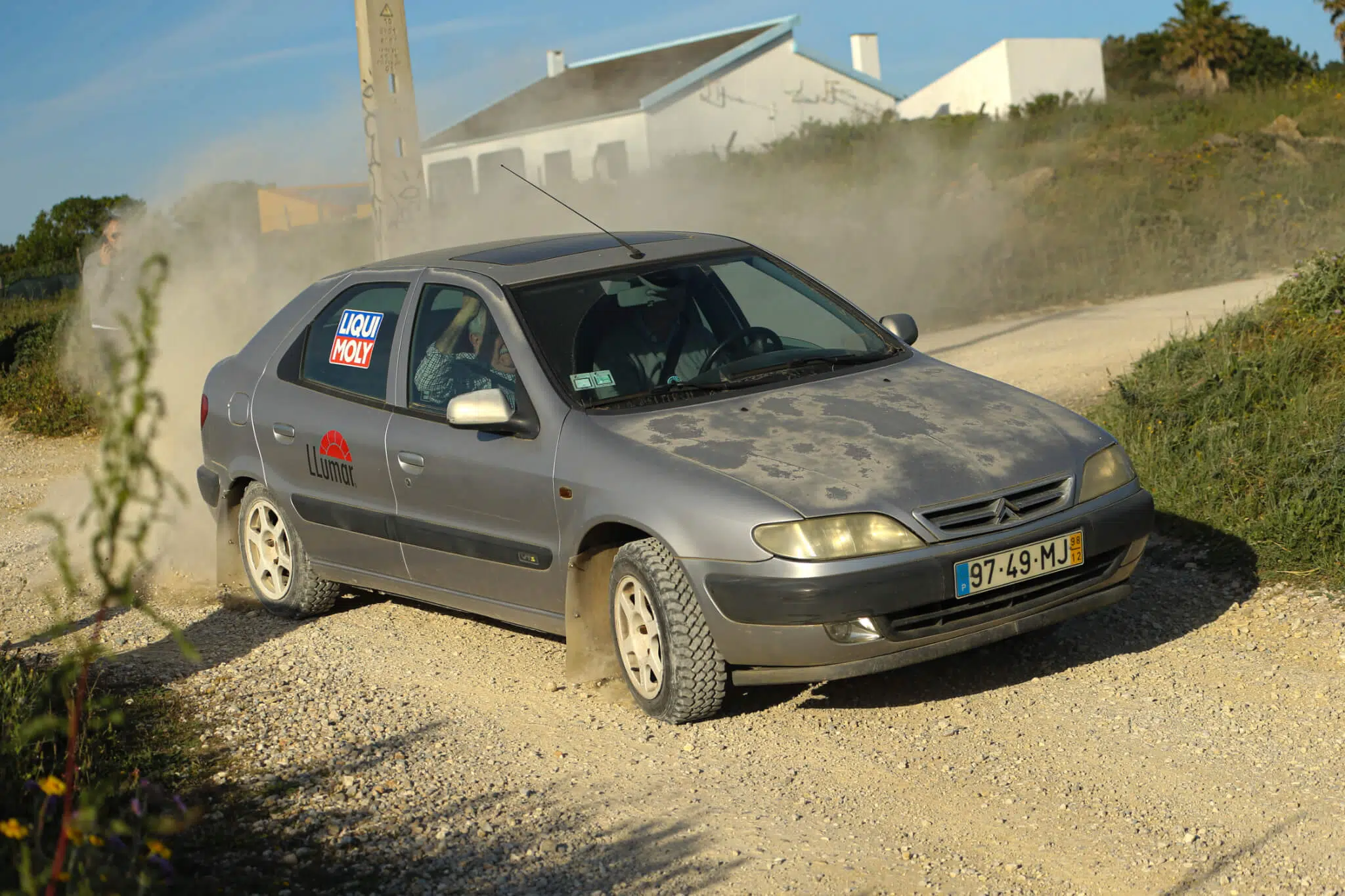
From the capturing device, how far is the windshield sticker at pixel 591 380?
5.51 m

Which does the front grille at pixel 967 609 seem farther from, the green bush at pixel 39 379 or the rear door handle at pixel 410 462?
the green bush at pixel 39 379

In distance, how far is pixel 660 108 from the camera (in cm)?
4100

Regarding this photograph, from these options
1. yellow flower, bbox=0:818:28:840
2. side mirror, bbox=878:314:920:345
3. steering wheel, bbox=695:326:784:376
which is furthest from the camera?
side mirror, bbox=878:314:920:345

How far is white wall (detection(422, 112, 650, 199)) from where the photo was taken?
40.4m

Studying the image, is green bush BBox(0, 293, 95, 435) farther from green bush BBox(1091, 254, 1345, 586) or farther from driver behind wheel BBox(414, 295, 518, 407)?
green bush BBox(1091, 254, 1345, 586)

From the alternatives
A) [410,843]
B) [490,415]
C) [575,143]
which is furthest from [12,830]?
[575,143]

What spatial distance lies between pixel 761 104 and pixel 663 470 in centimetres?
4111

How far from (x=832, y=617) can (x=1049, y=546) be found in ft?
2.70

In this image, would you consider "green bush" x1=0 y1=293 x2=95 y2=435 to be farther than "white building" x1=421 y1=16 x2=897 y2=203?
No

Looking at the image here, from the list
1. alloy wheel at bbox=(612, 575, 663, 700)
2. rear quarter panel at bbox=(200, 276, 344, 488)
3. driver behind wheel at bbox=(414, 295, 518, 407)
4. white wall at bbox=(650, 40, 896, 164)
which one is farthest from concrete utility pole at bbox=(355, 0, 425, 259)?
white wall at bbox=(650, 40, 896, 164)

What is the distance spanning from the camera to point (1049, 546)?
4824 millimetres

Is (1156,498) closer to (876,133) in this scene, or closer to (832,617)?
(832,617)

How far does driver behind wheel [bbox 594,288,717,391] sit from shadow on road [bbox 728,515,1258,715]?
127 cm

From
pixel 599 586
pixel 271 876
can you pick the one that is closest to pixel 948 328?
pixel 599 586
